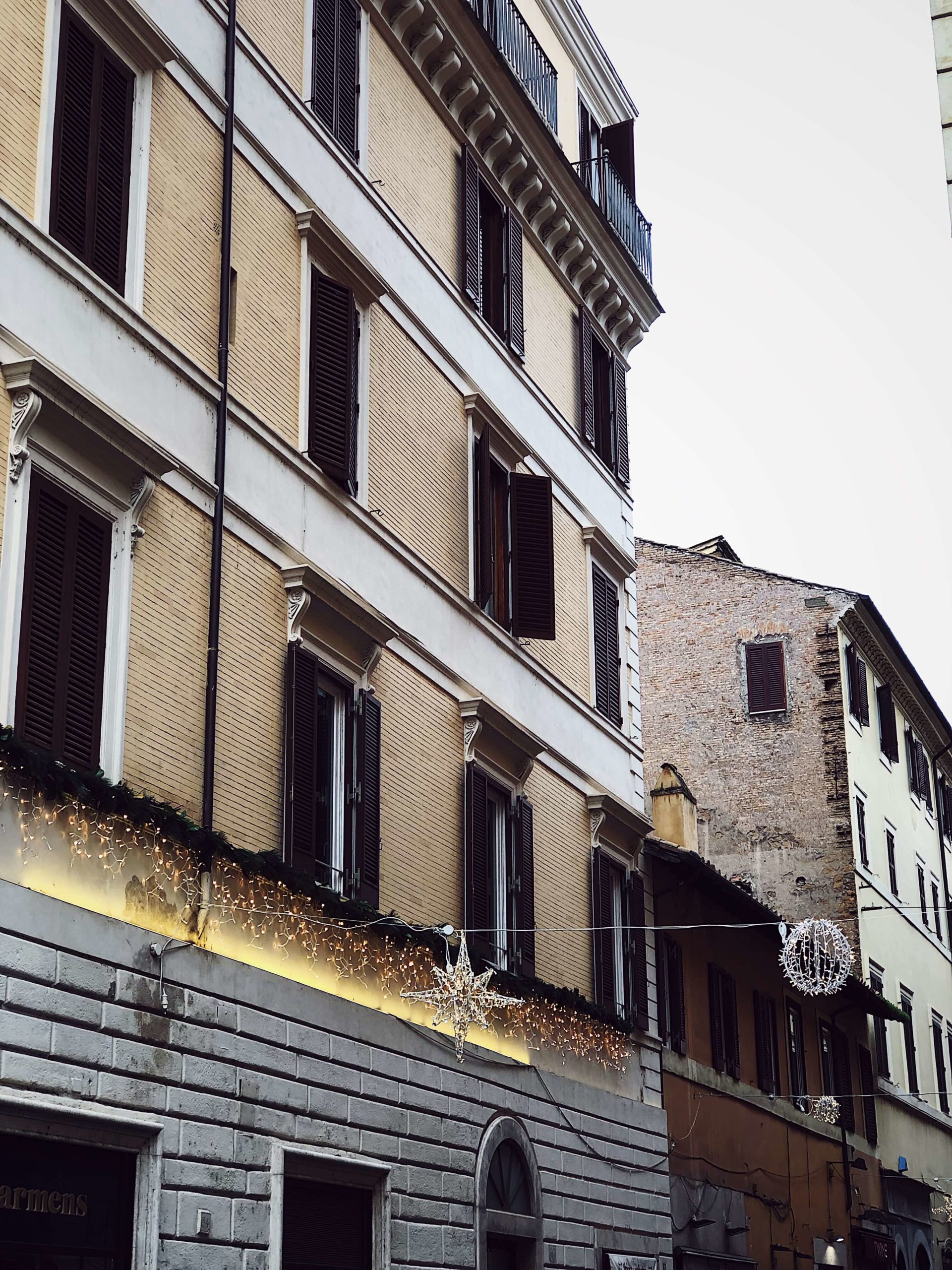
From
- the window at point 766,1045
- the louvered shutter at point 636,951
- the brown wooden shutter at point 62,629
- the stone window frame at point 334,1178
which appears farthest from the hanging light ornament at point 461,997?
the window at point 766,1045

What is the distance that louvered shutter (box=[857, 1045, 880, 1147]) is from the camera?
32469mm

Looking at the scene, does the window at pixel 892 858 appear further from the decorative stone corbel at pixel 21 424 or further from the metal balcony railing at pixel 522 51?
the decorative stone corbel at pixel 21 424

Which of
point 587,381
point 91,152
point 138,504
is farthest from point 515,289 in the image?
point 138,504

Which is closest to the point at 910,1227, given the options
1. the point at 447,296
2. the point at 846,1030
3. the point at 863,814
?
the point at 846,1030

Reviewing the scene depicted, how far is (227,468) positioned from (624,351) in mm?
12438

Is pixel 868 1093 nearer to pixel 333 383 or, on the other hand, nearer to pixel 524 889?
pixel 524 889

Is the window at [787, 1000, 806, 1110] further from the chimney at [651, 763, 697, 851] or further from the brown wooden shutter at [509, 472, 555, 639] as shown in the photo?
the brown wooden shutter at [509, 472, 555, 639]

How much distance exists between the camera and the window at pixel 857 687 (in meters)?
34.9

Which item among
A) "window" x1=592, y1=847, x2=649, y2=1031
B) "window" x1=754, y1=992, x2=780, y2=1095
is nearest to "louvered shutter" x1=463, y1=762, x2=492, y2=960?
"window" x1=592, y1=847, x2=649, y2=1031

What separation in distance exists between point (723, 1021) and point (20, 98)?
57.3 feet

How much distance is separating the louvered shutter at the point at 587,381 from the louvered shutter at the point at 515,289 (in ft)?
6.20

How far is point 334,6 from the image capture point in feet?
53.9

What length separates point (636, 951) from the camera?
829 inches

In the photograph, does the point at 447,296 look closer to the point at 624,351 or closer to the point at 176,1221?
the point at 624,351
